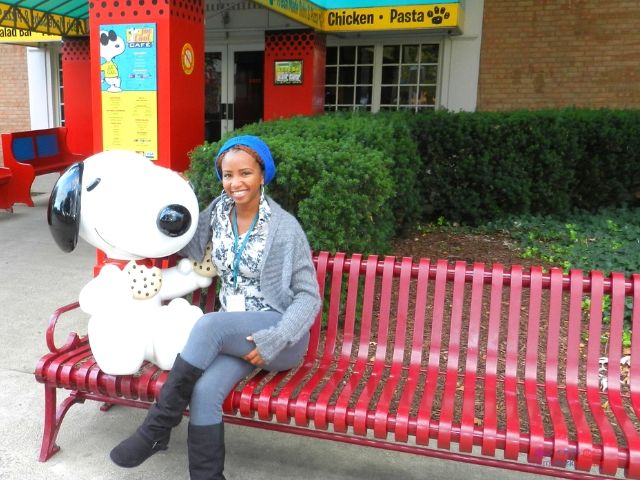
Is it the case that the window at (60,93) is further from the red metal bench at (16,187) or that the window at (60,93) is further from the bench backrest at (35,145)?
the red metal bench at (16,187)

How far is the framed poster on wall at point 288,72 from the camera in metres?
9.62

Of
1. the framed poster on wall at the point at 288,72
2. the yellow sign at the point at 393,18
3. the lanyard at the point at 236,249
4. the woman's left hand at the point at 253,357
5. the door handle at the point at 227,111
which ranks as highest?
the yellow sign at the point at 393,18

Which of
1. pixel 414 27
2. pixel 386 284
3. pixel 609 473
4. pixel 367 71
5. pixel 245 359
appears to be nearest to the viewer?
pixel 609 473

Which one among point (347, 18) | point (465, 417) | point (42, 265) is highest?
point (347, 18)

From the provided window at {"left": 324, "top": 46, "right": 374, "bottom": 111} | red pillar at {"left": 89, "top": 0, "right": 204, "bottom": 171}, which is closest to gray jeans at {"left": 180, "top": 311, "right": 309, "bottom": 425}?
red pillar at {"left": 89, "top": 0, "right": 204, "bottom": 171}

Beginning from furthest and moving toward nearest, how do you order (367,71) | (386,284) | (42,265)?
(367,71) < (42,265) < (386,284)

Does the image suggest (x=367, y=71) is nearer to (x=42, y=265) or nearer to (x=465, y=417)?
(x=42, y=265)

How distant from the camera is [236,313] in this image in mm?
2650

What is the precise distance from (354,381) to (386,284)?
503mm

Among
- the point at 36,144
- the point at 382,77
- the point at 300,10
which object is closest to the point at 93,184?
the point at 300,10

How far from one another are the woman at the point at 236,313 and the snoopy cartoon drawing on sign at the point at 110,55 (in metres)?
2.50

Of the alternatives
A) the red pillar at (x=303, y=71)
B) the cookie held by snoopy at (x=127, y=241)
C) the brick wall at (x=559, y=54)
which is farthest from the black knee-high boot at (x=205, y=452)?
the brick wall at (x=559, y=54)

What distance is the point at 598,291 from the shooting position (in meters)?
2.69

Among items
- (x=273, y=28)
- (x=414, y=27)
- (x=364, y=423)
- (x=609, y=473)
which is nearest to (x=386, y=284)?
(x=364, y=423)
